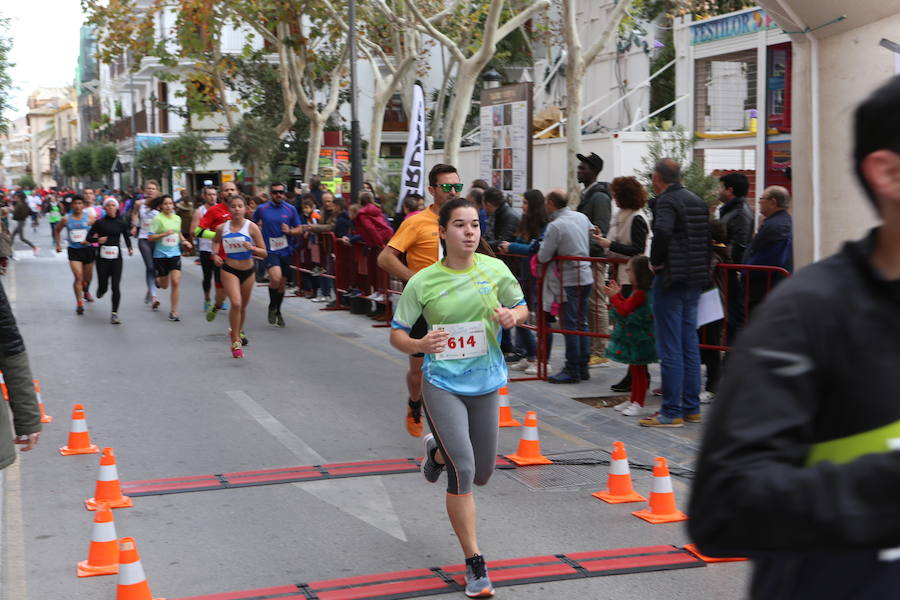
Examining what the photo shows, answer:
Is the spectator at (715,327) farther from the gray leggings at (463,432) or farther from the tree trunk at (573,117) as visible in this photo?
the tree trunk at (573,117)

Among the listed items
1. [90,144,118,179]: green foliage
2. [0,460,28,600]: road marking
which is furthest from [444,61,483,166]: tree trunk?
[90,144,118,179]: green foliage

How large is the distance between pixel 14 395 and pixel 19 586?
1467mm

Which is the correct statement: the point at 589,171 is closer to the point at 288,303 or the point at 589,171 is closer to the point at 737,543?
the point at 288,303

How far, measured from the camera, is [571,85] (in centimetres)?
1675

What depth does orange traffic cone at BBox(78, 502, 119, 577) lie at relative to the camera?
5375 mm

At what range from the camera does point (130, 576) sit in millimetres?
4652

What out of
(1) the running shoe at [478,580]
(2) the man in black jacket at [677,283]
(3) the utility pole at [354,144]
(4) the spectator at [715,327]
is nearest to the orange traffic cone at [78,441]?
(1) the running shoe at [478,580]

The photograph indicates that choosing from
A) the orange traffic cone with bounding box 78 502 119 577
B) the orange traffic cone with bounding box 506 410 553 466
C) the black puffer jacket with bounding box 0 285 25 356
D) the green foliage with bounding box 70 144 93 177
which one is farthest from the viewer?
the green foliage with bounding box 70 144 93 177

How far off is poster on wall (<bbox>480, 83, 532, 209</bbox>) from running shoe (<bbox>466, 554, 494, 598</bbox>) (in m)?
10.3

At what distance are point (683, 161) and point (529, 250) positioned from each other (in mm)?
8427

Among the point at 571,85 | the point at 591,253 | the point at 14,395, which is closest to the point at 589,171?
the point at 591,253

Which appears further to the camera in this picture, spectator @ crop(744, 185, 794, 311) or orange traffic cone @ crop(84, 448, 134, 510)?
spectator @ crop(744, 185, 794, 311)

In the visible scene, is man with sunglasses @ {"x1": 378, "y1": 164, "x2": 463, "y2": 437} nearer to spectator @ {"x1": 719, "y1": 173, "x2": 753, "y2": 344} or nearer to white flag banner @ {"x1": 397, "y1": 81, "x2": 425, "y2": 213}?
spectator @ {"x1": 719, "y1": 173, "x2": 753, "y2": 344}

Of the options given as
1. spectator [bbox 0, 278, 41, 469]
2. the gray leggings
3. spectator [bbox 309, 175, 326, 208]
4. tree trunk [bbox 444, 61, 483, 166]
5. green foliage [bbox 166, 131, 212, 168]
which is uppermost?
green foliage [bbox 166, 131, 212, 168]
